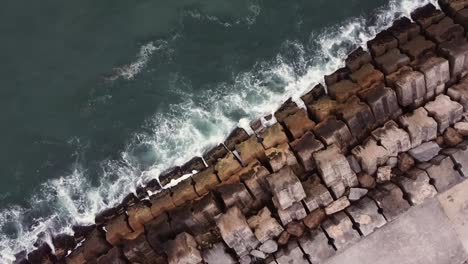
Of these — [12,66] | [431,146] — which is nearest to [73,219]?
[12,66]

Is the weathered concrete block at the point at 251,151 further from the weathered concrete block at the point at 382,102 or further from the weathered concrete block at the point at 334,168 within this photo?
the weathered concrete block at the point at 382,102

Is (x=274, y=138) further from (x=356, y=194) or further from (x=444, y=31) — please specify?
(x=444, y=31)

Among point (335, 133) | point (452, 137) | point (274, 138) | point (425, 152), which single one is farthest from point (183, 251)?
point (452, 137)

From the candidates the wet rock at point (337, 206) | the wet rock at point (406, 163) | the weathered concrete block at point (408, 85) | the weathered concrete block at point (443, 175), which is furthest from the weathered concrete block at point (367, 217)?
the weathered concrete block at point (408, 85)

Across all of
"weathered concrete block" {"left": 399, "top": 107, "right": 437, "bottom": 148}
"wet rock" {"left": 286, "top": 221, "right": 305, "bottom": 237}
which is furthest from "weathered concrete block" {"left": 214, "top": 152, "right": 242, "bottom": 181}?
"weathered concrete block" {"left": 399, "top": 107, "right": 437, "bottom": 148}

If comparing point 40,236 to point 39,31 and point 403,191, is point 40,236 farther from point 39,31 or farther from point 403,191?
point 403,191
